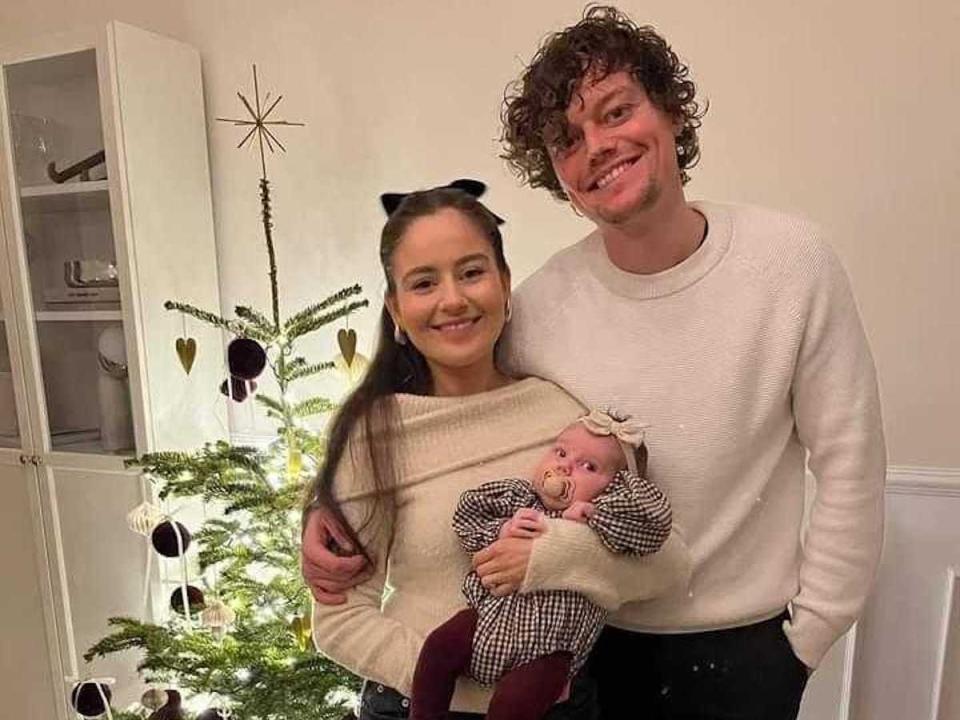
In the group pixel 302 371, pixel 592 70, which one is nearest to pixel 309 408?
pixel 302 371

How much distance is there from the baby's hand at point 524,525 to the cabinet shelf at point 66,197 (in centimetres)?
161

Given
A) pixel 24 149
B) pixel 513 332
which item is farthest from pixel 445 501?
pixel 24 149

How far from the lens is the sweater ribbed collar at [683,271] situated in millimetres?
1156

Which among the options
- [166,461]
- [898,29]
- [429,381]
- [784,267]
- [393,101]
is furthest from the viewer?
[393,101]

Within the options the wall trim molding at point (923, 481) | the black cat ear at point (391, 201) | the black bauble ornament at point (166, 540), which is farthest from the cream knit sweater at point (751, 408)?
the black bauble ornament at point (166, 540)

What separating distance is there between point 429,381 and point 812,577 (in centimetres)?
62

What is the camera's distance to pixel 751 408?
114cm

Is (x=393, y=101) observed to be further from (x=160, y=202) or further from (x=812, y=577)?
(x=812, y=577)

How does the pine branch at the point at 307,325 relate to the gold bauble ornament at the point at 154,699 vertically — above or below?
above

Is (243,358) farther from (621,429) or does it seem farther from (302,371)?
(621,429)

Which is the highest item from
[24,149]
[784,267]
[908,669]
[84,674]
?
[24,149]

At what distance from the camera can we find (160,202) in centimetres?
221

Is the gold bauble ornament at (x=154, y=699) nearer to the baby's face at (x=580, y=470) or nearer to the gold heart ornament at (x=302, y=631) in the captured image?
the gold heart ornament at (x=302, y=631)

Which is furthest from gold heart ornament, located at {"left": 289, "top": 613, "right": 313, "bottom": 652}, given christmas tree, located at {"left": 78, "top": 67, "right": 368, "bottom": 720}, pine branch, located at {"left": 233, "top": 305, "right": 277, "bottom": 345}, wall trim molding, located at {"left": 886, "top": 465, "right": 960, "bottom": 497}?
wall trim molding, located at {"left": 886, "top": 465, "right": 960, "bottom": 497}
